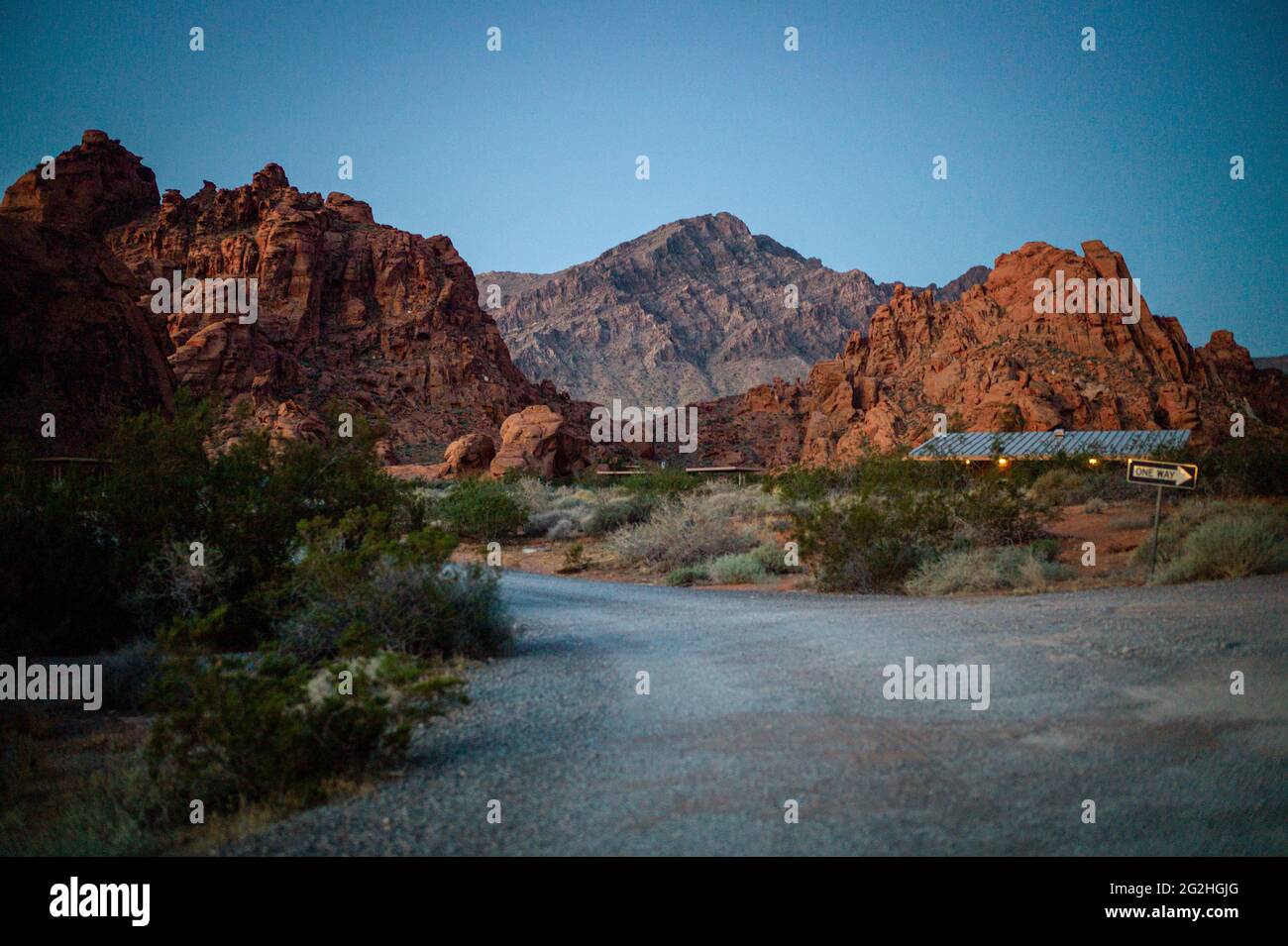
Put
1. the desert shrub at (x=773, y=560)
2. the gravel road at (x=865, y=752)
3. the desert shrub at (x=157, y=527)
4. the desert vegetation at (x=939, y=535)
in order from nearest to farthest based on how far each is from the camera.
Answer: the gravel road at (x=865, y=752), the desert shrub at (x=157, y=527), the desert vegetation at (x=939, y=535), the desert shrub at (x=773, y=560)

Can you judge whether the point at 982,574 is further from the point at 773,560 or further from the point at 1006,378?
the point at 1006,378

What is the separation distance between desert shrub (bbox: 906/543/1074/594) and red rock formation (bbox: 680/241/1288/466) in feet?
141

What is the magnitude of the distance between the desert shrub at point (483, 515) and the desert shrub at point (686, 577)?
10.2 meters

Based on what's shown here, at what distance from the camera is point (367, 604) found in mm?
7684

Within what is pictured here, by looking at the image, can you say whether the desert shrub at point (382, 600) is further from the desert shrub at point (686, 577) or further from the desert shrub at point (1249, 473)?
the desert shrub at point (1249, 473)

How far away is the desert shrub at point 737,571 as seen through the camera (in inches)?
603

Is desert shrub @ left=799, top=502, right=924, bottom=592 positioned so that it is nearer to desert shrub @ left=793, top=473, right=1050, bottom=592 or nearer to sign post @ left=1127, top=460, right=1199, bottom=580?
desert shrub @ left=793, top=473, right=1050, bottom=592

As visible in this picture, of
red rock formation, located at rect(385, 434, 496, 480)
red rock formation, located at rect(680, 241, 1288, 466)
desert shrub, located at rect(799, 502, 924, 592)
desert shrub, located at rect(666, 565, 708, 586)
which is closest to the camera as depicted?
desert shrub, located at rect(799, 502, 924, 592)

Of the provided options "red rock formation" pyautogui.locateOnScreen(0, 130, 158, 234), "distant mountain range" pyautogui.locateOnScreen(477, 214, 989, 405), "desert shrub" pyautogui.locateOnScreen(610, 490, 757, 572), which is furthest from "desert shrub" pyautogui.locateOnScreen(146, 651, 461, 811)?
"distant mountain range" pyautogui.locateOnScreen(477, 214, 989, 405)

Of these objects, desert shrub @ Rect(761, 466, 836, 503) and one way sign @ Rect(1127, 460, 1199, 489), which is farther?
desert shrub @ Rect(761, 466, 836, 503)

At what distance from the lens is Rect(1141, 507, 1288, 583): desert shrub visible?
35.4 ft

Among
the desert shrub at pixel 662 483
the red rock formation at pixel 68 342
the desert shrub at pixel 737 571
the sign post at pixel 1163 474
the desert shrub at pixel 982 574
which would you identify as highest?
the red rock formation at pixel 68 342

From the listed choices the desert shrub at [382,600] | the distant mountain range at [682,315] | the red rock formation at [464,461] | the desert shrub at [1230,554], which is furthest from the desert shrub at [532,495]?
the distant mountain range at [682,315]

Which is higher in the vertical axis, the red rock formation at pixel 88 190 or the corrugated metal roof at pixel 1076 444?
the red rock formation at pixel 88 190
